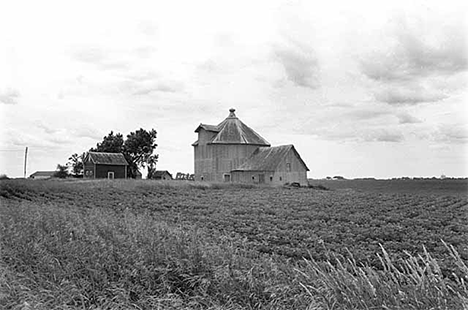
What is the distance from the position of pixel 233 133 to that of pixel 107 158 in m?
12.6

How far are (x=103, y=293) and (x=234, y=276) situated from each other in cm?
183

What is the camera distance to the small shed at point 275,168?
39469 mm

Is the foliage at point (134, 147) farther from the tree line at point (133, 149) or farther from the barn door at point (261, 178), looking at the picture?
the barn door at point (261, 178)

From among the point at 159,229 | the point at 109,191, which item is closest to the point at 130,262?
the point at 159,229

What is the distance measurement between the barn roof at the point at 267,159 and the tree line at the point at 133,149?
11229 mm

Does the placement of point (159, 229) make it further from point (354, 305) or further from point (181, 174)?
point (181, 174)

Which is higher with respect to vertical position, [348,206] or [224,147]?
[224,147]

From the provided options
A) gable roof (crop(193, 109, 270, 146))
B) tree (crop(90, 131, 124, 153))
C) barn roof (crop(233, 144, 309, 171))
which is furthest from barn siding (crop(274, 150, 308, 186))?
tree (crop(90, 131, 124, 153))

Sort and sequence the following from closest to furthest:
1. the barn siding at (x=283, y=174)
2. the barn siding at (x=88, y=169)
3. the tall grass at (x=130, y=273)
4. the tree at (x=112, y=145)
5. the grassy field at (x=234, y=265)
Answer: the grassy field at (x=234, y=265), the tall grass at (x=130, y=273), the barn siding at (x=283, y=174), the barn siding at (x=88, y=169), the tree at (x=112, y=145)

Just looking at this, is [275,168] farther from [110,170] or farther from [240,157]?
[110,170]

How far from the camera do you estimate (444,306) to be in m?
4.13

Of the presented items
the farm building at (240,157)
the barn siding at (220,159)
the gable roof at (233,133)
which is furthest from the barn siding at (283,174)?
the gable roof at (233,133)

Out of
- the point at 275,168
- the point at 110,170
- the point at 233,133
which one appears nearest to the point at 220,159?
the point at 233,133

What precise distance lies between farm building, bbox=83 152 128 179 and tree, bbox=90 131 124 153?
3.48 metres
